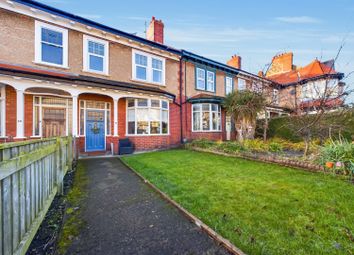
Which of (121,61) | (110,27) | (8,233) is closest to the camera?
(8,233)

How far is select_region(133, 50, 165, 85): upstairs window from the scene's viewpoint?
1354 cm

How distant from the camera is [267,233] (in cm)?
275

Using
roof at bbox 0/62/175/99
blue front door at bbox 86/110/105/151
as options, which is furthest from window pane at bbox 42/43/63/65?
blue front door at bbox 86/110/105/151

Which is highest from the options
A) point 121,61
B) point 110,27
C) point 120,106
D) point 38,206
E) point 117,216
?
point 110,27

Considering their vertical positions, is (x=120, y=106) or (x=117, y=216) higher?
(x=120, y=106)

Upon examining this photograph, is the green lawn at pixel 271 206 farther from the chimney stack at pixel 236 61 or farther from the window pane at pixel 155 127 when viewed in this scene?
the chimney stack at pixel 236 61

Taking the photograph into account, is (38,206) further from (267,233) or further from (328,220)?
(328,220)

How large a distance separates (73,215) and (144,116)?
952 centimetres

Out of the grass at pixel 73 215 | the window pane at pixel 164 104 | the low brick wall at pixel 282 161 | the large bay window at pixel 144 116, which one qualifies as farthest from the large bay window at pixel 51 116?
the low brick wall at pixel 282 161

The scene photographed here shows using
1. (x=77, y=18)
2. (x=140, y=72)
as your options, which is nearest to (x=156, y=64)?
(x=140, y=72)

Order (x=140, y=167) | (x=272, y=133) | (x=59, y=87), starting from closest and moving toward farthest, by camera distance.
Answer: (x=140, y=167)
(x=59, y=87)
(x=272, y=133)

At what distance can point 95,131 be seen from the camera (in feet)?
38.1

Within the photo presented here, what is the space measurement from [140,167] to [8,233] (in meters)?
5.69

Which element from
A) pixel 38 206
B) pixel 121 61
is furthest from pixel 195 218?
pixel 121 61
